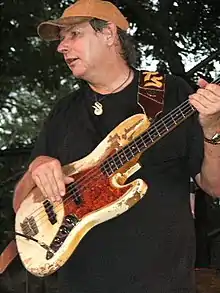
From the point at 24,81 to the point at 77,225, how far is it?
321 cm

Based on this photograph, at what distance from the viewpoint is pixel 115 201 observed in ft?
6.01

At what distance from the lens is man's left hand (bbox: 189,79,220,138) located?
65.8 inches

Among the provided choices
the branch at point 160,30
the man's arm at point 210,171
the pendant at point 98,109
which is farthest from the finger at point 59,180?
the branch at point 160,30

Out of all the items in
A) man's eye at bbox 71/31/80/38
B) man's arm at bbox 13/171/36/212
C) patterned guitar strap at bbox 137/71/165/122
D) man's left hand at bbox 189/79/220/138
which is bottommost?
man's arm at bbox 13/171/36/212

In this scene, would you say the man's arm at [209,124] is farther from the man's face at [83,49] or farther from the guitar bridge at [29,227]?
the guitar bridge at [29,227]

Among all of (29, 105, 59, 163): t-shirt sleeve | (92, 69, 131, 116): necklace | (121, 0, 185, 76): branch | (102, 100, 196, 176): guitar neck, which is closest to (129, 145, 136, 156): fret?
(102, 100, 196, 176): guitar neck

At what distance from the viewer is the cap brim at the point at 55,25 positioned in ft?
6.54

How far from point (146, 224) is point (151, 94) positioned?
14.2 inches

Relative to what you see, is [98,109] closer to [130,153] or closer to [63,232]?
[130,153]

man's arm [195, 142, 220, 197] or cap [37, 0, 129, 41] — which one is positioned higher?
cap [37, 0, 129, 41]

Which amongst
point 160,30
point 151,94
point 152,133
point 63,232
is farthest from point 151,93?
point 160,30

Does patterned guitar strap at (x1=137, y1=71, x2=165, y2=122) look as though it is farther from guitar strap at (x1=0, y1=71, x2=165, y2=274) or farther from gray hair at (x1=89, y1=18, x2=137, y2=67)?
gray hair at (x1=89, y1=18, x2=137, y2=67)

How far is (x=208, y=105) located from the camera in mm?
1676

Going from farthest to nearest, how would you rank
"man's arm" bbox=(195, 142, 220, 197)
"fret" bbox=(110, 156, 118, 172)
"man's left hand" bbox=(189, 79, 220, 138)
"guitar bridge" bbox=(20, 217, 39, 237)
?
"guitar bridge" bbox=(20, 217, 39, 237), "fret" bbox=(110, 156, 118, 172), "man's arm" bbox=(195, 142, 220, 197), "man's left hand" bbox=(189, 79, 220, 138)
